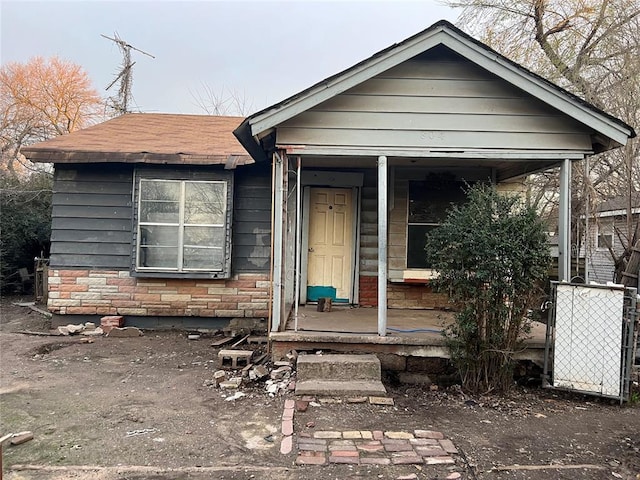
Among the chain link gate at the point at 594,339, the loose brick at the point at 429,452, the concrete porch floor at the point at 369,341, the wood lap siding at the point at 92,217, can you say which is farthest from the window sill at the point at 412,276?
the wood lap siding at the point at 92,217

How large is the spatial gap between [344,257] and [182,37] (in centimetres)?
1664

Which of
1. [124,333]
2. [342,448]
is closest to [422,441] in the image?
[342,448]

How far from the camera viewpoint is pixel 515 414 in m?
4.21

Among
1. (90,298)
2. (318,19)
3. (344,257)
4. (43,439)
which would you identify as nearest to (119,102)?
(318,19)

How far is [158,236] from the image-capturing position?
7445 millimetres

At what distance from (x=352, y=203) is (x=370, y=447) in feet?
15.7

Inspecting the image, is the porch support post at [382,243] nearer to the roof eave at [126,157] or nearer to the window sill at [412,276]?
the window sill at [412,276]

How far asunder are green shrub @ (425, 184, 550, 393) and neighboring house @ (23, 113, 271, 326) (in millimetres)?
3817

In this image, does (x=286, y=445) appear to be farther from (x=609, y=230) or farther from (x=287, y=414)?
(x=609, y=230)

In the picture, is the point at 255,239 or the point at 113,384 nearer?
the point at 113,384

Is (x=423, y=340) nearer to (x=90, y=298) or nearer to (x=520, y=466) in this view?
(x=520, y=466)

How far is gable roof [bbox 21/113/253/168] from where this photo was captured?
7160mm

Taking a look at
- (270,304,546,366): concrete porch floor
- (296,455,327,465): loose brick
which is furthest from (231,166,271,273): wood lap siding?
(296,455,327,465): loose brick

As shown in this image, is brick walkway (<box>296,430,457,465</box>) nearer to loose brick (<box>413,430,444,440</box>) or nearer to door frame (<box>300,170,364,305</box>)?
loose brick (<box>413,430,444,440</box>)
